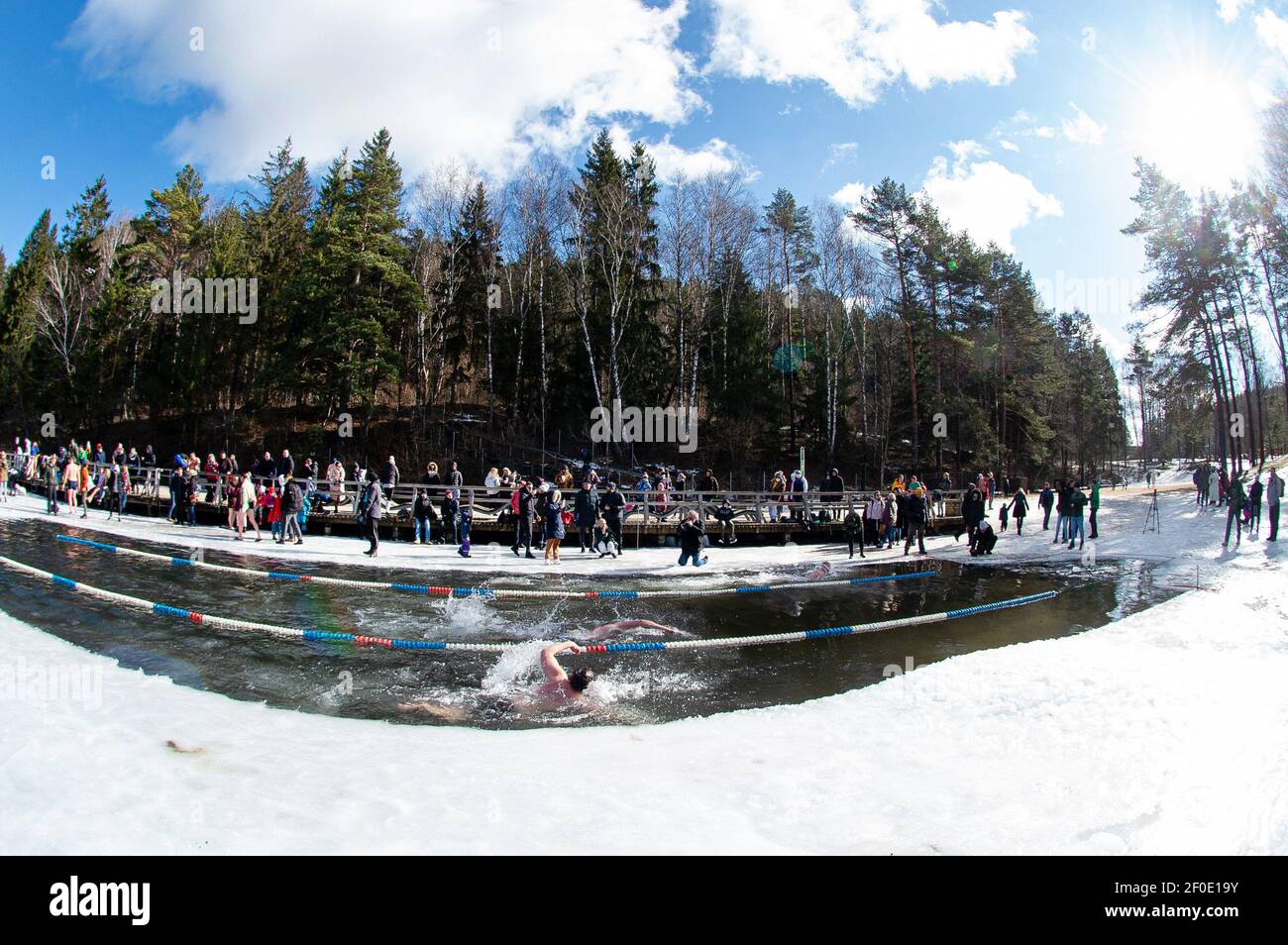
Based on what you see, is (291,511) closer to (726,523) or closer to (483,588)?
(483,588)

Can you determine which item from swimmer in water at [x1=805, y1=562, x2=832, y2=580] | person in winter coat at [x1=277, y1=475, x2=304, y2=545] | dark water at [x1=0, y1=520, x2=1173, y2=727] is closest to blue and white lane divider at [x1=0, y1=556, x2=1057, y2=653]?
dark water at [x1=0, y1=520, x2=1173, y2=727]

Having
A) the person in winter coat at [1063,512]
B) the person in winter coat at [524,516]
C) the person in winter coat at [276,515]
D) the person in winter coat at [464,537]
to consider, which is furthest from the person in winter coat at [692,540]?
the person in winter coat at [1063,512]

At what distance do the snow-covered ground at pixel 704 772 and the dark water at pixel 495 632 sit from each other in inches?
23.0

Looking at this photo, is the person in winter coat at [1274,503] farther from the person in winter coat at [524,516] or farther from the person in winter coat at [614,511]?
the person in winter coat at [524,516]

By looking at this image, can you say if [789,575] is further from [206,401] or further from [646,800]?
[206,401]

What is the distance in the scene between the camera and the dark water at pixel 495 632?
635 centimetres

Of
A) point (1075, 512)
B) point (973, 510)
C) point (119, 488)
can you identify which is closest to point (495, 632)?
point (973, 510)

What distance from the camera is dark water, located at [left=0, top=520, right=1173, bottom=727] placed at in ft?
20.8

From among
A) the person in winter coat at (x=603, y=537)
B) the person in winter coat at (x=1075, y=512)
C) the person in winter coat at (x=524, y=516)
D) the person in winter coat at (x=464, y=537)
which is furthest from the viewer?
the person in winter coat at (x=1075, y=512)

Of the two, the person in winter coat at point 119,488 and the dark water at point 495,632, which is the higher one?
the person in winter coat at point 119,488

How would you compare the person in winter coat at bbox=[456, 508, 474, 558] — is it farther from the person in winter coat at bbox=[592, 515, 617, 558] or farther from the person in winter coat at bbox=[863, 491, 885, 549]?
the person in winter coat at bbox=[863, 491, 885, 549]

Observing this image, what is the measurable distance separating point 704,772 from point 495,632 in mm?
5124

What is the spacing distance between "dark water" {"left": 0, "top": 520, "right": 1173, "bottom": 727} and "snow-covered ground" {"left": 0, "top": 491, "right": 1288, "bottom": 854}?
58cm
